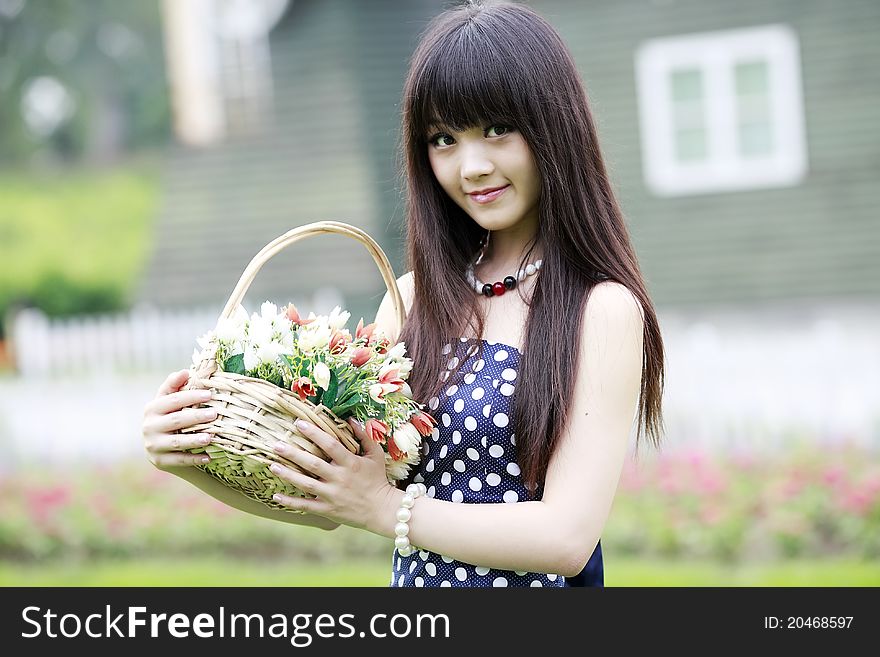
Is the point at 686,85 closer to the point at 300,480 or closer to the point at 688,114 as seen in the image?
the point at 688,114

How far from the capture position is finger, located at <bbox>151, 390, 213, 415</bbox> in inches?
70.9

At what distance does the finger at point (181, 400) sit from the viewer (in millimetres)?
1801

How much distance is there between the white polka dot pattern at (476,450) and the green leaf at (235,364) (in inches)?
Result: 14.0

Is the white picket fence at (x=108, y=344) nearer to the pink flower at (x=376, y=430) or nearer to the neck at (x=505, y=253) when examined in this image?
the neck at (x=505, y=253)

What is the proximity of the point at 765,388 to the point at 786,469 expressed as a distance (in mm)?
797

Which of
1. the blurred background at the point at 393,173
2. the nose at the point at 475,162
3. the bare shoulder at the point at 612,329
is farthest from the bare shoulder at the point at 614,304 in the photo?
the blurred background at the point at 393,173

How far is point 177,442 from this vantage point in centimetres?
179

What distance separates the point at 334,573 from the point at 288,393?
12.6 feet

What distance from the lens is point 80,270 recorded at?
2086 cm

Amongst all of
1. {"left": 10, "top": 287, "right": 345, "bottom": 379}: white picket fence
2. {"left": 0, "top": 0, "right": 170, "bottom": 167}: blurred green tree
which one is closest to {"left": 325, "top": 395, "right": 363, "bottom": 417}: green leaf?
{"left": 10, "top": 287, "right": 345, "bottom": 379}: white picket fence

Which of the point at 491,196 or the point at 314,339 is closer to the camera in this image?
the point at 314,339

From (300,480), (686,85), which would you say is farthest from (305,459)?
(686,85)

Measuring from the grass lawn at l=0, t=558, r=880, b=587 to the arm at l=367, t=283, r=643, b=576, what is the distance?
314 cm

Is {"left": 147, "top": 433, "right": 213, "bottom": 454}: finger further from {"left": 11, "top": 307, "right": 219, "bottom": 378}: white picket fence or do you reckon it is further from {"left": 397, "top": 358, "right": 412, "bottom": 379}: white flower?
{"left": 11, "top": 307, "right": 219, "bottom": 378}: white picket fence
